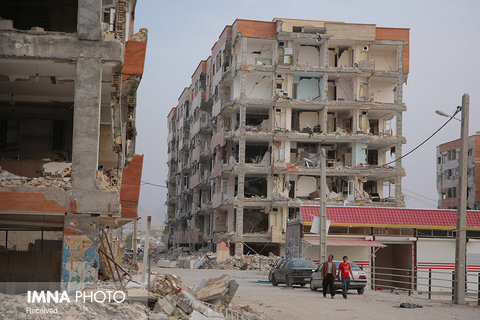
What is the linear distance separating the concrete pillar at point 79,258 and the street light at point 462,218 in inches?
507

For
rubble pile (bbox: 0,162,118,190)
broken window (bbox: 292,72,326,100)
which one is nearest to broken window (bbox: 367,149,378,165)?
broken window (bbox: 292,72,326,100)

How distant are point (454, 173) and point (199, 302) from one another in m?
81.5

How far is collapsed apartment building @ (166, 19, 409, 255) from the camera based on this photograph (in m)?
63.8

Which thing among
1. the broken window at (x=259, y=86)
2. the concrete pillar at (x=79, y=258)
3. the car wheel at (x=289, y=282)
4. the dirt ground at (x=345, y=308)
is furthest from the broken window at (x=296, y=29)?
the concrete pillar at (x=79, y=258)

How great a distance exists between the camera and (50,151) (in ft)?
81.4

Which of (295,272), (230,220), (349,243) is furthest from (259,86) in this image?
(295,272)

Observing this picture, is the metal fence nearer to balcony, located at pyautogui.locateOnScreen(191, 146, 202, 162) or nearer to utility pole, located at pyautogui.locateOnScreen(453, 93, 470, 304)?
utility pole, located at pyautogui.locateOnScreen(453, 93, 470, 304)

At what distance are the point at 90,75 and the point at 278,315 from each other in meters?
8.40

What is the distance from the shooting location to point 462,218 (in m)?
24.2

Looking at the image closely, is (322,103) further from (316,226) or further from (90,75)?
(90,75)

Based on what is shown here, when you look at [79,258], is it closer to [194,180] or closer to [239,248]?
[239,248]

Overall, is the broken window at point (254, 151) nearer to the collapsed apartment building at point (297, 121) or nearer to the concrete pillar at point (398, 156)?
the collapsed apartment building at point (297, 121)

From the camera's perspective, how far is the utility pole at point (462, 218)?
23452mm

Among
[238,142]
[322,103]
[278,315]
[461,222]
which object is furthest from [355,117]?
[278,315]
